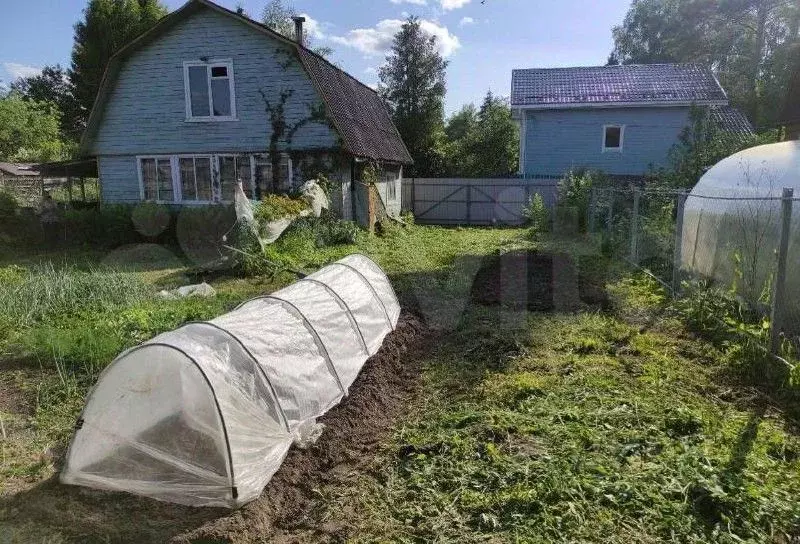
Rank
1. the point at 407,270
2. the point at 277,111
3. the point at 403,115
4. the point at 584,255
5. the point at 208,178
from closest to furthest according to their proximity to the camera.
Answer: the point at 407,270
the point at 584,255
the point at 277,111
the point at 208,178
the point at 403,115

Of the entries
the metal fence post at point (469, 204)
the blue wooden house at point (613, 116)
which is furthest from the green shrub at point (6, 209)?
the blue wooden house at point (613, 116)

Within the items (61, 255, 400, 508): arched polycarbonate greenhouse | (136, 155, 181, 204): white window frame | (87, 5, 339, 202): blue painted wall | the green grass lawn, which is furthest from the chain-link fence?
(136, 155, 181, 204): white window frame

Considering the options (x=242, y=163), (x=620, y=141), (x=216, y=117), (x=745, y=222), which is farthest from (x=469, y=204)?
(x=745, y=222)

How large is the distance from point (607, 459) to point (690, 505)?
593 mm

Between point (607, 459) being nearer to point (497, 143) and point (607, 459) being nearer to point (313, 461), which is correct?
point (313, 461)

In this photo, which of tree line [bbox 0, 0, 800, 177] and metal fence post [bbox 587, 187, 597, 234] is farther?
tree line [bbox 0, 0, 800, 177]

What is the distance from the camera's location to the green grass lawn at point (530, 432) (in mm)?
3043

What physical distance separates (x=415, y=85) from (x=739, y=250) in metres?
28.4

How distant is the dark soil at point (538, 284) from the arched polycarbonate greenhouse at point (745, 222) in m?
1.64

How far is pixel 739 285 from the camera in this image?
21.2ft

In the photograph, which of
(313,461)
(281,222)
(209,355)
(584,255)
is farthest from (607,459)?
(281,222)

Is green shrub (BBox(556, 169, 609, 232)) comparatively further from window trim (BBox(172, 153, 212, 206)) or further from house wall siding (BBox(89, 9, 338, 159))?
window trim (BBox(172, 153, 212, 206))

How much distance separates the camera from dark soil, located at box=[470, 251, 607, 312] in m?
7.93

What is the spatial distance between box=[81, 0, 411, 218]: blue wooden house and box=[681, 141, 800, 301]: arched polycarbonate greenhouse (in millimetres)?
9372
